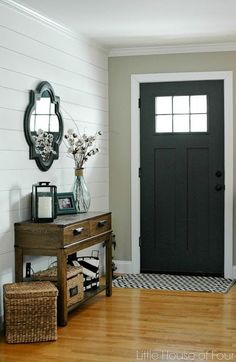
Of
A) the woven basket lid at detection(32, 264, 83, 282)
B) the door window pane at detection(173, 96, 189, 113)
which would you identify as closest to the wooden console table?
the woven basket lid at detection(32, 264, 83, 282)

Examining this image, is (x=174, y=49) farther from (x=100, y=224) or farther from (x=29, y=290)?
(x=29, y=290)

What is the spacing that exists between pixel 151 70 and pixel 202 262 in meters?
2.12

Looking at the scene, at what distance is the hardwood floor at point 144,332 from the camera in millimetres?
4031

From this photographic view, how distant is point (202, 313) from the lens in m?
5.09

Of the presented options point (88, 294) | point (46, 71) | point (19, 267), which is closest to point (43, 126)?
point (46, 71)

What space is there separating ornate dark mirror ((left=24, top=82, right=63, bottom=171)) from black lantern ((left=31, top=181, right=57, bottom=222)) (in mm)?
329

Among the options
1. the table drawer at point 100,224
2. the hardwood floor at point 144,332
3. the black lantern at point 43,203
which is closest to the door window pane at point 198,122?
the table drawer at point 100,224

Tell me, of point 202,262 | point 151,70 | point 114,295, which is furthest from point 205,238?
point 151,70

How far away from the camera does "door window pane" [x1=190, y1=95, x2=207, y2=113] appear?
654 centimetres

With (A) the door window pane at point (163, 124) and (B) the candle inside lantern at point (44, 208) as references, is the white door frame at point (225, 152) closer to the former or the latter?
(A) the door window pane at point (163, 124)

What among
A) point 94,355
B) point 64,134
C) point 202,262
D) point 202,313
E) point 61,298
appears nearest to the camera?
point 94,355

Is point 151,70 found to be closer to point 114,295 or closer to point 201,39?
point 201,39

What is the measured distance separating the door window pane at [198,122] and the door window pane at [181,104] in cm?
11

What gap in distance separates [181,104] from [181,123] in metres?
0.20
